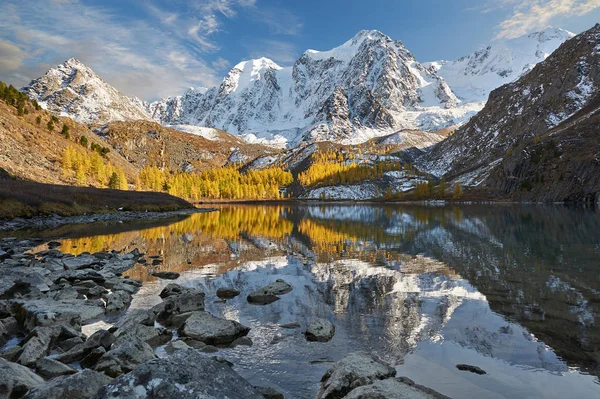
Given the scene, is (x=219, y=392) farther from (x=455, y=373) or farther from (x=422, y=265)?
(x=422, y=265)

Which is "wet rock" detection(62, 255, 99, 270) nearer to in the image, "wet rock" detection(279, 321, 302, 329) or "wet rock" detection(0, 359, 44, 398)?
"wet rock" detection(279, 321, 302, 329)

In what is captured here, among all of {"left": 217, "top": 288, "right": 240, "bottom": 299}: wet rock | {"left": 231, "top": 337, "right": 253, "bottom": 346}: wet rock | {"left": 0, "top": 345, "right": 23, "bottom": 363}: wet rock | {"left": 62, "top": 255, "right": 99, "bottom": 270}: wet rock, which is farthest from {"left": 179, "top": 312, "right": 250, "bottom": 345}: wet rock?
{"left": 62, "top": 255, "right": 99, "bottom": 270}: wet rock

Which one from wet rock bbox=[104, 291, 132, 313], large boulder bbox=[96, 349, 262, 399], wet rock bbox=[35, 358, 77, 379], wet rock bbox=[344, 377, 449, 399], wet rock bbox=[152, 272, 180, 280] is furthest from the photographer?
wet rock bbox=[152, 272, 180, 280]

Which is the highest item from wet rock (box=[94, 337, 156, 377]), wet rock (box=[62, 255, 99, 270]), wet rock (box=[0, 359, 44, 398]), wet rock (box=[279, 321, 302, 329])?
wet rock (box=[0, 359, 44, 398])

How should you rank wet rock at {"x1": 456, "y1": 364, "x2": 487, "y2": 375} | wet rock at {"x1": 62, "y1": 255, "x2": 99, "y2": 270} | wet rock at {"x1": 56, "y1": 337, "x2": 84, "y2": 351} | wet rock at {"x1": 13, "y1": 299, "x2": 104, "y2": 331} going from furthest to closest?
1. wet rock at {"x1": 62, "y1": 255, "x2": 99, "y2": 270}
2. wet rock at {"x1": 13, "y1": 299, "x2": 104, "y2": 331}
3. wet rock at {"x1": 56, "y1": 337, "x2": 84, "y2": 351}
4. wet rock at {"x1": 456, "y1": 364, "x2": 487, "y2": 375}

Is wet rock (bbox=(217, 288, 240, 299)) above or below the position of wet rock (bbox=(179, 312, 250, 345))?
below

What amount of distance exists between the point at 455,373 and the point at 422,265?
58.6ft

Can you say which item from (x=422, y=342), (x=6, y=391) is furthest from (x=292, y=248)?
(x=6, y=391)

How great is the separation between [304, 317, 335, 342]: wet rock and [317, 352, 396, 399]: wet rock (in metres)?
3.36

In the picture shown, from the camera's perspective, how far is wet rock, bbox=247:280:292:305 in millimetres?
19359

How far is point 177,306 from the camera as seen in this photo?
16578 mm

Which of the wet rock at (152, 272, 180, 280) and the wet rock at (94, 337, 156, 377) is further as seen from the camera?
the wet rock at (152, 272, 180, 280)

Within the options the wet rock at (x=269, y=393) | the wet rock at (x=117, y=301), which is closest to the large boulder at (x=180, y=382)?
the wet rock at (x=269, y=393)

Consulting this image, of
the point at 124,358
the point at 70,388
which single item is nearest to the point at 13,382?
the point at 70,388
